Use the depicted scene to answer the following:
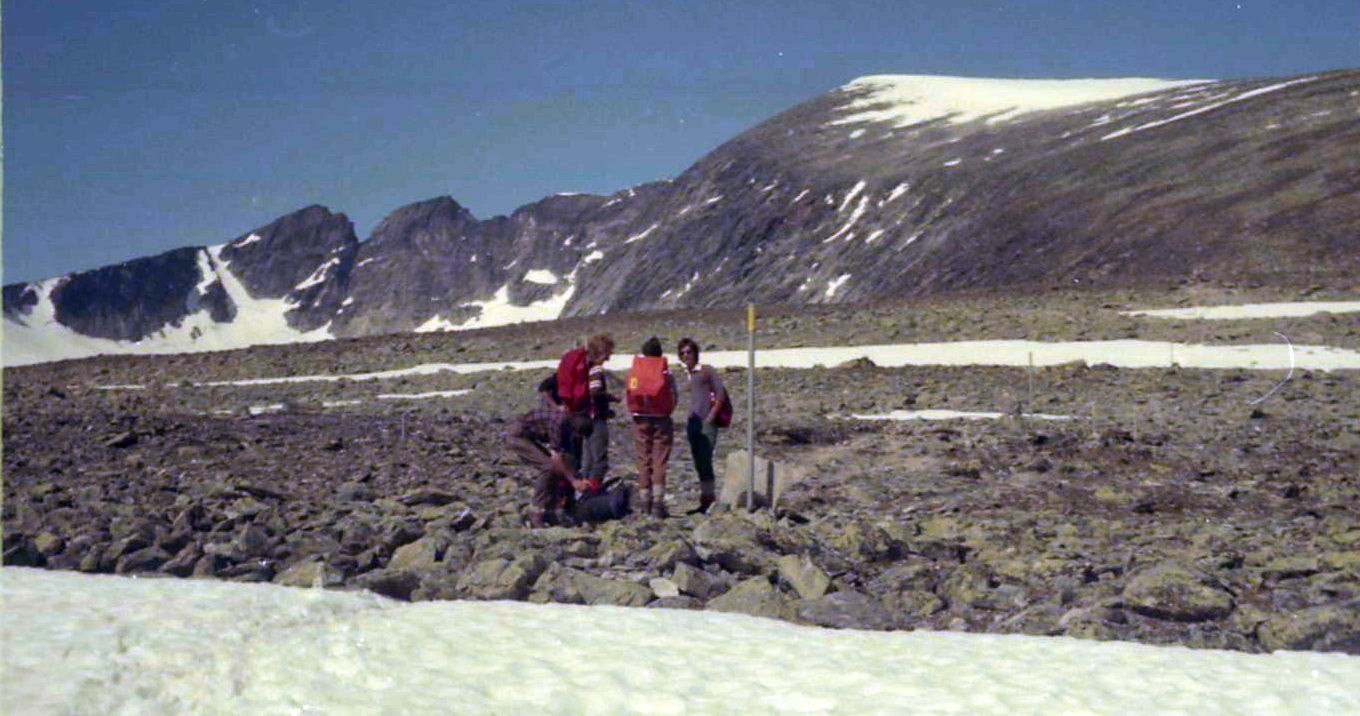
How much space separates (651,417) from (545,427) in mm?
1128

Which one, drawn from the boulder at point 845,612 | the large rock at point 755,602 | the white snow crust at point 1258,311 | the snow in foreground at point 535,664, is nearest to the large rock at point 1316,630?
the snow in foreground at point 535,664

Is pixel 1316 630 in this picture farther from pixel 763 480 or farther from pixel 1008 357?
pixel 1008 357

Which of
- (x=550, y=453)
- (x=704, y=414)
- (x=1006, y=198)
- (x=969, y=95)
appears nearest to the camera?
(x=550, y=453)

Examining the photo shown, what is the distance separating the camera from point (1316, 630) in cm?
749

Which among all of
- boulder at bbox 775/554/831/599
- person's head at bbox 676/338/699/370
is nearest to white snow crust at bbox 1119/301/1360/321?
person's head at bbox 676/338/699/370

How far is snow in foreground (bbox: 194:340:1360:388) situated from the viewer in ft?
88.6

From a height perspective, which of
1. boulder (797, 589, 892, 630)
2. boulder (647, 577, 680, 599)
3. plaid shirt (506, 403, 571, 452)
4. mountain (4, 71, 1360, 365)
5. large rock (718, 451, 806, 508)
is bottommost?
boulder (797, 589, 892, 630)

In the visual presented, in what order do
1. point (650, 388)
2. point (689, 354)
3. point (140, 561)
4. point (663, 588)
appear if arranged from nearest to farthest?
point (663, 588) → point (140, 561) → point (650, 388) → point (689, 354)

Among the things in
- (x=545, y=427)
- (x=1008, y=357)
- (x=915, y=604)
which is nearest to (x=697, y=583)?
(x=915, y=604)

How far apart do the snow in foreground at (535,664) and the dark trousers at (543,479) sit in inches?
161

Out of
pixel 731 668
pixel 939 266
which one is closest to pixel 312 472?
pixel 731 668

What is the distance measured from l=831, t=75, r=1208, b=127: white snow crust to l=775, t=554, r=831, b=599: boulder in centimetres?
11872

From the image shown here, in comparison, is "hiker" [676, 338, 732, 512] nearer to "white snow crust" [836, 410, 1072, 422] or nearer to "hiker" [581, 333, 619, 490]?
"hiker" [581, 333, 619, 490]

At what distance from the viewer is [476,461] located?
1736cm
